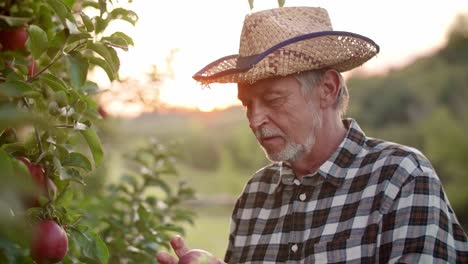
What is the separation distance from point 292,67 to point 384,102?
12763 mm

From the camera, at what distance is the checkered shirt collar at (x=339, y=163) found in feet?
6.61

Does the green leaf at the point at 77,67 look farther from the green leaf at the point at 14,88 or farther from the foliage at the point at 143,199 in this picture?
the foliage at the point at 143,199

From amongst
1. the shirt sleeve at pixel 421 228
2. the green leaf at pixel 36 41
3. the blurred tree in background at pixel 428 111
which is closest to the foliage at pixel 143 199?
the shirt sleeve at pixel 421 228

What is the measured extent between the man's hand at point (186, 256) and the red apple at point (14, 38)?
27.7 inches

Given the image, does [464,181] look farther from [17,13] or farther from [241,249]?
[17,13]

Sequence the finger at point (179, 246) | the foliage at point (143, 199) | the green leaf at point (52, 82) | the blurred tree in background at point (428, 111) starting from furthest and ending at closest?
the blurred tree in background at point (428, 111) → the foliage at point (143, 199) → the finger at point (179, 246) → the green leaf at point (52, 82)

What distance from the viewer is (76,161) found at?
124cm

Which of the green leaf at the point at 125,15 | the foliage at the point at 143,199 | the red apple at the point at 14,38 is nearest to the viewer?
the red apple at the point at 14,38

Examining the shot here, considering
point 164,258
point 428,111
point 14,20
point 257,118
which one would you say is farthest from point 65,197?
point 428,111

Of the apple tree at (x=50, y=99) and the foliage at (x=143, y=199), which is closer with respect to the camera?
the apple tree at (x=50, y=99)

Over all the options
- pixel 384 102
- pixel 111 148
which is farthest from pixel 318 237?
pixel 384 102

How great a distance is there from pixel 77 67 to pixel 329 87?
44.9 inches

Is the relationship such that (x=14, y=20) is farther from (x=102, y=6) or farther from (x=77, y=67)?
(x=102, y=6)

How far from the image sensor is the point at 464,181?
38.3 ft
